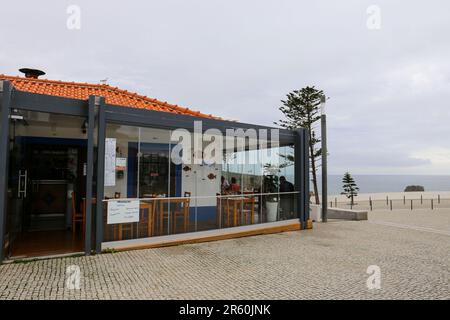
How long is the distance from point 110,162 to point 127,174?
676mm

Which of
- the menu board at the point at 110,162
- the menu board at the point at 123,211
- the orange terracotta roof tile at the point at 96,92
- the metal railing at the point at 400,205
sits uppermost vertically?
the orange terracotta roof tile at the point at 96,92

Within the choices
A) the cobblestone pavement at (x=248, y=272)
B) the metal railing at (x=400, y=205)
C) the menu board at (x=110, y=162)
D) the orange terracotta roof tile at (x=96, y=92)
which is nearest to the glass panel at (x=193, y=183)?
the menu board at (x=110, y=162)

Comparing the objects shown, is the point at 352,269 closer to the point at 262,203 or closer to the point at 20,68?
the point at 262,203

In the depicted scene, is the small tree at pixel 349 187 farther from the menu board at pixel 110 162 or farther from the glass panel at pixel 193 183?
the menu board at pixel 110 162

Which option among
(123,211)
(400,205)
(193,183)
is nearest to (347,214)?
(193,183)

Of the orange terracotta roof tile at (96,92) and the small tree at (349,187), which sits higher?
the orange terracotta roof tile at (96,92)

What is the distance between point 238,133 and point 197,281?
4980 millimetres

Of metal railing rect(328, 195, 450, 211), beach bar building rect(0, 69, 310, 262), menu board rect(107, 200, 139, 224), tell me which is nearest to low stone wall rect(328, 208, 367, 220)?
beach bar building rect(0, 69, 310, 262)

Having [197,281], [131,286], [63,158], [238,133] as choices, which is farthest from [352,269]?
[63,158]

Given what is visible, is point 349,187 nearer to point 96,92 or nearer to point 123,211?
point 96,92

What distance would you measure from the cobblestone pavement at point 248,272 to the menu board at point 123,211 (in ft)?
2.35

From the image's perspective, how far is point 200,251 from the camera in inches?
300

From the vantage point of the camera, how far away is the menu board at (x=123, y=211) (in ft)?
23.7

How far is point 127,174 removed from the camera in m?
7.88
